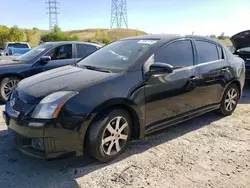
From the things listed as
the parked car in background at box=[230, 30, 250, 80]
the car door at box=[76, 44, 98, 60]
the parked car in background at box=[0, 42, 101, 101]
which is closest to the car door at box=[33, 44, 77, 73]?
the parked car in background at box=[0, 42, 101, 101]

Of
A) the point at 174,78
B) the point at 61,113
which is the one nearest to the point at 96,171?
the point at 61,113

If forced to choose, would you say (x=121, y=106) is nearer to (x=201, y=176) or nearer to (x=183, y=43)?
(x=201, y=176)

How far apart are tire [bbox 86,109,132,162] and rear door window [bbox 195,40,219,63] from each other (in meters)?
1.86

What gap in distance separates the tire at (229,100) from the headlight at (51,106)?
10.5 ft

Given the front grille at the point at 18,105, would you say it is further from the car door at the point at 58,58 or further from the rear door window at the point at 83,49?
the rear door window at the point at 83,49

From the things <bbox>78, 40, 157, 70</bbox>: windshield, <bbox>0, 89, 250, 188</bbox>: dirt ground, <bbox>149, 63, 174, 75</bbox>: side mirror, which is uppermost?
<bbox>78, 40, 157, 70</bbox>: windshield

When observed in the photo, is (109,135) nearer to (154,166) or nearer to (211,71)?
(154,166)

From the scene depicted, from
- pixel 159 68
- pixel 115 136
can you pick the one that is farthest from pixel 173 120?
pixel 115 136

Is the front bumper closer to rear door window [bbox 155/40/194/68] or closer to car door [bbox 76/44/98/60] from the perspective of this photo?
rear door window [bbox 155/40/194/68]

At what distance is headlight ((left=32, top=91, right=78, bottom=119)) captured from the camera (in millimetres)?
2820

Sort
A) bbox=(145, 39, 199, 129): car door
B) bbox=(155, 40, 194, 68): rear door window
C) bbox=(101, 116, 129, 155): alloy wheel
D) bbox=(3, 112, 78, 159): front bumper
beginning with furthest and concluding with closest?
1. bbox=(155, 40, 194, 68): rear door window
2. bbox=(145, 39, 199, 129): car door
3. bbox=(101, 116, 129, 155): alloy wheel
4. bbox=(3, 112, 78, 159): front bumper

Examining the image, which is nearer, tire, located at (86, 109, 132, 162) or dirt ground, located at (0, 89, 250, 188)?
dirt ground, located at (0, 89, 250, 188)

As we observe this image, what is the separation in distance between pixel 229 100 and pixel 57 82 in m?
3.44

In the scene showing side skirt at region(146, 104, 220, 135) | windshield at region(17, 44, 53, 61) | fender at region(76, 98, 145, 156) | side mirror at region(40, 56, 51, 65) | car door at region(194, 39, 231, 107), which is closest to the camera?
fender at region(76, 98, 145, 156)
